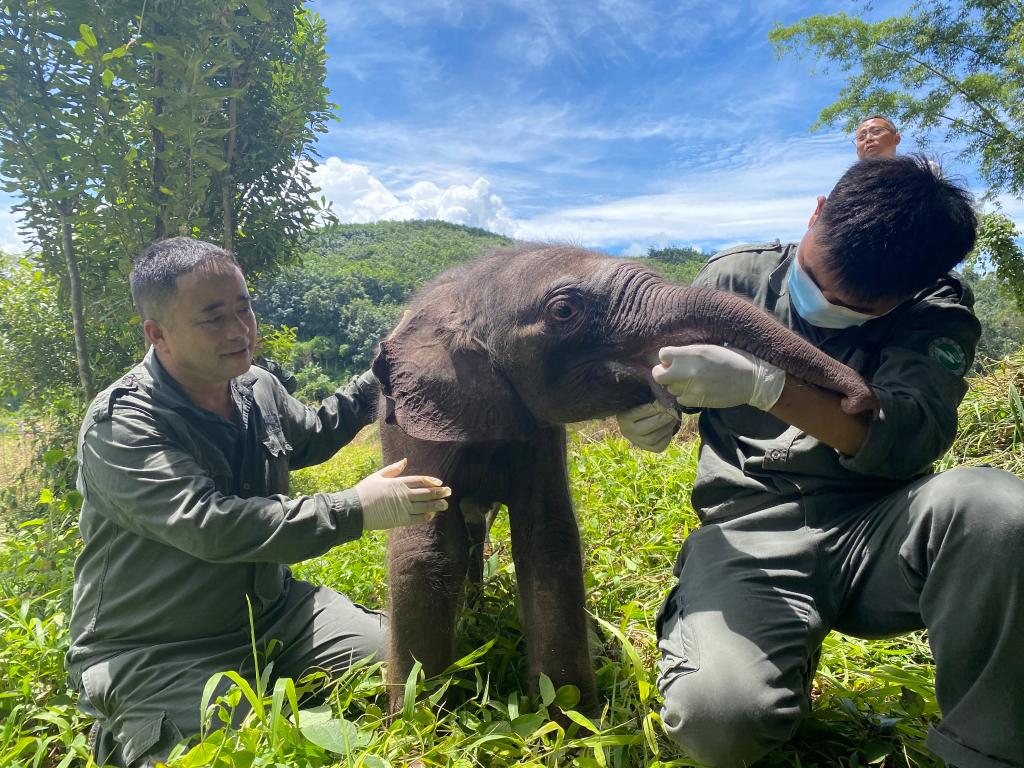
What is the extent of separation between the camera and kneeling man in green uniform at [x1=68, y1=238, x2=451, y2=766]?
2221 mm

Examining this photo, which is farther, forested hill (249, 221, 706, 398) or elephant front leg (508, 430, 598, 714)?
forested hill (249, 221, 706, 398)

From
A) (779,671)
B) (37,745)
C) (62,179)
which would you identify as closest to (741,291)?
(779,671)

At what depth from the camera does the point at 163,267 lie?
2490 millimetres

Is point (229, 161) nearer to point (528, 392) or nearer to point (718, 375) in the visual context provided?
point (528, 392)

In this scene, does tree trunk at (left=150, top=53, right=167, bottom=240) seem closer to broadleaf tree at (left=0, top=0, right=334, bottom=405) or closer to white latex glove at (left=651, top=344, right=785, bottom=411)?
broadleaf tree at (left=0, top=0, right=334, bottom=405)

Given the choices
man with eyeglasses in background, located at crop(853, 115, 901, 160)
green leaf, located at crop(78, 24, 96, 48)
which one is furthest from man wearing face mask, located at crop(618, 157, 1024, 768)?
green leaf, located at crop(78, 24, 96, 48)

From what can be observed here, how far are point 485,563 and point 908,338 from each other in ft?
7.29

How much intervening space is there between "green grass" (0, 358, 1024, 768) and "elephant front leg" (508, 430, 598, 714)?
0.37 ft

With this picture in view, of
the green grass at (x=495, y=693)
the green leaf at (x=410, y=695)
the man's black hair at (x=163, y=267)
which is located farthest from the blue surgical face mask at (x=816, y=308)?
the man's black hair at (x=163, y=267)

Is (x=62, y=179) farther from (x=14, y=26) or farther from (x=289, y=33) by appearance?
(x=289, y=33)

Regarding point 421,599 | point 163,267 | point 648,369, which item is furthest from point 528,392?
point 163,267

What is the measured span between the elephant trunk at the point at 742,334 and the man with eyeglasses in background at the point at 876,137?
2.57 metres

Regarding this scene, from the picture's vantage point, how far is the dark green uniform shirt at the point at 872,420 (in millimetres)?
2020

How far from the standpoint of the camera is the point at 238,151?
226 inches
